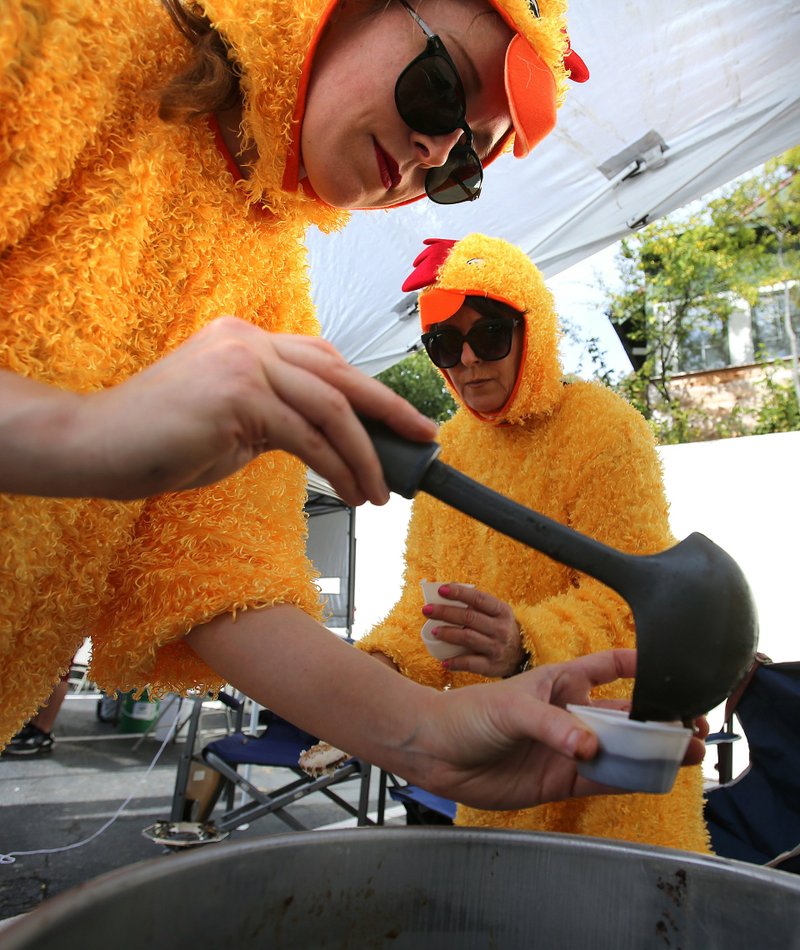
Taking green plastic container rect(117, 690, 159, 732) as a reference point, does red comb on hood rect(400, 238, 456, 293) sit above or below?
above

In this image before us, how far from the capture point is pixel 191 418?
54cm

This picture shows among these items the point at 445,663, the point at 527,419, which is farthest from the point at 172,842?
the point at 527,419

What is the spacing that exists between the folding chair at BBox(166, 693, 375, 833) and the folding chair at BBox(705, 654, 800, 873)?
69.3 inches

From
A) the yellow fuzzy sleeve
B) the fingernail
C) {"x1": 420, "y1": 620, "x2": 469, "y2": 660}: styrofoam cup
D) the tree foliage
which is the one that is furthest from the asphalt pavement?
the tree foliage

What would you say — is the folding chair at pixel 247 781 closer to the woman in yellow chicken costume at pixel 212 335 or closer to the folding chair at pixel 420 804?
the folding chair at pixel 420 804

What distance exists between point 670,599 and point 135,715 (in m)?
6.46

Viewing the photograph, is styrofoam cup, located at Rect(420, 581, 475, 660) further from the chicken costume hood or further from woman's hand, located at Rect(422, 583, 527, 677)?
the chicken costume hood

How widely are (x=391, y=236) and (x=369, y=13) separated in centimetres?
233

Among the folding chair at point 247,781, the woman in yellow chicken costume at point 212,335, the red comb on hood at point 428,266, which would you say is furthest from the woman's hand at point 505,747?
the folding chair at point 247,781

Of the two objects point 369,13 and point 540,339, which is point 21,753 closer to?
point 540,339

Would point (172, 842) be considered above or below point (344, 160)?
below

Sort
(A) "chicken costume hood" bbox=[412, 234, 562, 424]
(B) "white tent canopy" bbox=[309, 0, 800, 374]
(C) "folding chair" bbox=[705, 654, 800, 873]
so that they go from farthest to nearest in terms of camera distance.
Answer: (B) "white tent canopy" bbox=[309, 0, 800, 374] < (C) "folding chair" bbox=[705, 654, 800, 873] < (A) "chicken costume hood" bbox=[412, 234, 562, 424]

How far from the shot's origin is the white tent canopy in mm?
2195

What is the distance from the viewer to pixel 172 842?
299 cm
